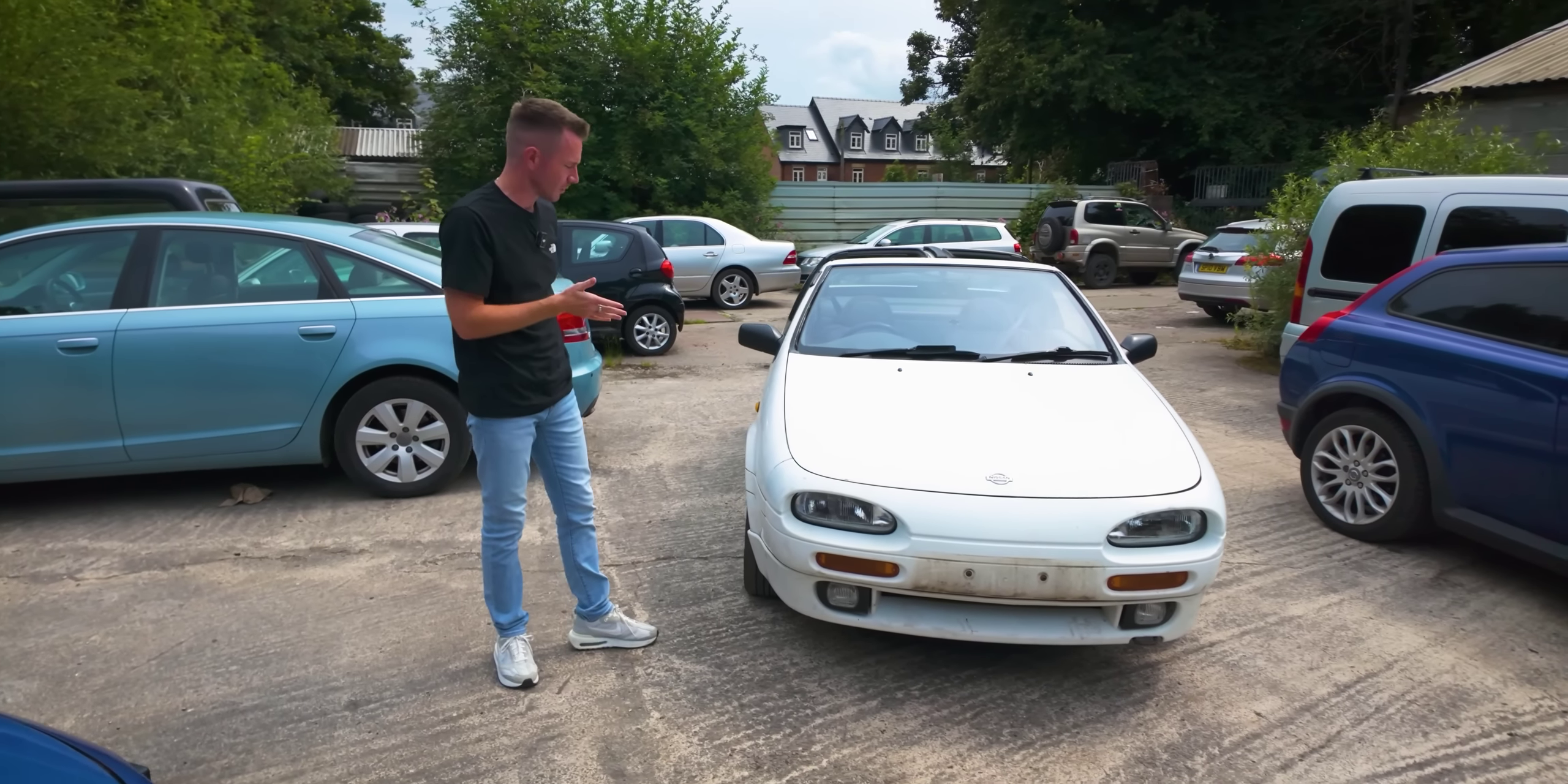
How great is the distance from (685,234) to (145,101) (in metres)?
6.82

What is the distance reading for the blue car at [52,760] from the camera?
1.67m

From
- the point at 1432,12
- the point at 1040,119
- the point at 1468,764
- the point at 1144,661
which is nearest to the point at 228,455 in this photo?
the point at 1144,661

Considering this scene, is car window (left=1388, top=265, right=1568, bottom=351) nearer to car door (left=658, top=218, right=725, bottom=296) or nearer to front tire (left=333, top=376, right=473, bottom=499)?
front tire (left=333, top=376, right=473, bottom=499)

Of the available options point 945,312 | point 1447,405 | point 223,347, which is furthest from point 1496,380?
point 223,347

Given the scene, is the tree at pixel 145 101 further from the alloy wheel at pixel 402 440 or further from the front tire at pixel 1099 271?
the front tire at pixel 1099 271

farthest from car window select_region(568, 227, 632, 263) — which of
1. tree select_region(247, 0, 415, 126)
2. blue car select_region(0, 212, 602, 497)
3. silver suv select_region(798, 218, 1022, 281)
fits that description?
tree select_region(247, 0, 415, 126)

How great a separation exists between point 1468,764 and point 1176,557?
3.30 ft

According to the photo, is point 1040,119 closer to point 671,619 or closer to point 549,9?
point 549,9

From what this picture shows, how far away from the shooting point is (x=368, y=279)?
5102 mm

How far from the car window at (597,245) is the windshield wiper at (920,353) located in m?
6.25

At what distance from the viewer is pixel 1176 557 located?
3068 millimetres

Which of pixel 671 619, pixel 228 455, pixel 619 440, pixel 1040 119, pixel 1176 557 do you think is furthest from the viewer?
pixel 1040 119

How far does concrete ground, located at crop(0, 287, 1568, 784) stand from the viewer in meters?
2.86

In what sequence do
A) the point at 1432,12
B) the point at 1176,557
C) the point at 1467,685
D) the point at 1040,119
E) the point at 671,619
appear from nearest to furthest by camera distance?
1. the point at 1176,557
2. the point at 1467,685
3. the point at 671,619
4. the point at 1432,12
5. the point at 1040,119
